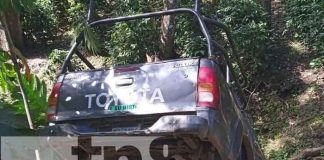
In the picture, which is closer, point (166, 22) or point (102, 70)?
point (102, 70)

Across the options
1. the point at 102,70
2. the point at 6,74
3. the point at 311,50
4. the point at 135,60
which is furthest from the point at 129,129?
the point at 311,50

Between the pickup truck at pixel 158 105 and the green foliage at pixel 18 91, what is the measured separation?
0.50 m

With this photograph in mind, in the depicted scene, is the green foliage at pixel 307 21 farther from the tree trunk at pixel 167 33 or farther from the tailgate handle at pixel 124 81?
the tailgate handle at pixel 124 81

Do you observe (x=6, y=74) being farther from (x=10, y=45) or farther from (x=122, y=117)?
(x=122, y=117)

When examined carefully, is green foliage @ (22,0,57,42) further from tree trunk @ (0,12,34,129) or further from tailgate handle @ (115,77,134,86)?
tailgate handle @ (115,77,134,86)

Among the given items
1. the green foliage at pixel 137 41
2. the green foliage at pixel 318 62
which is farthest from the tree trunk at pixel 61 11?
the green foliage at pixel 318 62

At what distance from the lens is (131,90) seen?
11.8 feet

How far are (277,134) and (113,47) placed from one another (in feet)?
13.9

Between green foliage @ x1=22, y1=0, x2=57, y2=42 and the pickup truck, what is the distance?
9698 mm

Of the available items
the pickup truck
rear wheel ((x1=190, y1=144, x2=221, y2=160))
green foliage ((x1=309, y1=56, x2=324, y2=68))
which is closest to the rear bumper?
the pickup truck

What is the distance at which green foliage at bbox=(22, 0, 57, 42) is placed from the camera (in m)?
13.2

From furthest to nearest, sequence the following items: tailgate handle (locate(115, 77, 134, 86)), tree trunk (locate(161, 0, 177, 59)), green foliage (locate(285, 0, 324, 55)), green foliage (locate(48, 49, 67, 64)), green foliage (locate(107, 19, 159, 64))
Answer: green foliage (locate(48, 49, 67, 64)) < green foliage (locate(107, 19, 159, 64)) < green foliage (locate(285, 0, 324, 55)) < tree trunk (locate(161, 0, 177, 59)) < tailgate handle (locate(115, 77, 134, 86))

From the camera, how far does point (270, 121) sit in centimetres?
970

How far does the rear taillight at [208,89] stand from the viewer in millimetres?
Result: 3393
